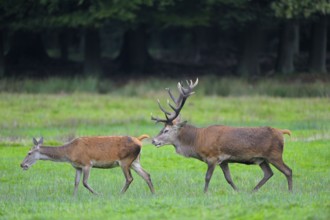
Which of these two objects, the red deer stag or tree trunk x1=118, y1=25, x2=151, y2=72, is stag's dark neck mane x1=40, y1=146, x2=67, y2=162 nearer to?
the red deer stag

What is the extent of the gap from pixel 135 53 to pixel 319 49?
8518 millimetres

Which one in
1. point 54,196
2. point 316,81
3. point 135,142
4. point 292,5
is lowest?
point 54,196

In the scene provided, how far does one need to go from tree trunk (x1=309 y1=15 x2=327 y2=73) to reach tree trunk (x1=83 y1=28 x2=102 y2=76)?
9.28 meters

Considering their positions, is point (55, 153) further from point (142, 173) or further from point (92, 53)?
point (92, 53)

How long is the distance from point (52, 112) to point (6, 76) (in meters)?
9.66

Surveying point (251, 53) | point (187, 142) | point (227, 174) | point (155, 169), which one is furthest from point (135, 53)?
point (227, 174)

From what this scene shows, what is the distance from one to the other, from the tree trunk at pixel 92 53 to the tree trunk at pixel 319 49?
30.4 ft

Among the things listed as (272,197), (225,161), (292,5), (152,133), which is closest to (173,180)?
(225,161)

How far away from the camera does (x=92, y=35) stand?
40875mm

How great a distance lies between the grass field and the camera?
41.5ft

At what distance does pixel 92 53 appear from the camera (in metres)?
40.5

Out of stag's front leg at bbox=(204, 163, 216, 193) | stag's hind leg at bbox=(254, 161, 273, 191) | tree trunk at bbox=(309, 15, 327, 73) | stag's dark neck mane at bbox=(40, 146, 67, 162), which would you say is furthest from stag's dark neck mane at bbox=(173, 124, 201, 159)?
tree trunk at bbox=(309, 15, 327, 73)

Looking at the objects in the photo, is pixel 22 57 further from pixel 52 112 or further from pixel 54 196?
pixel 54 196

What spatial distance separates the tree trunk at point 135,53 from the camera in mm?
42625
